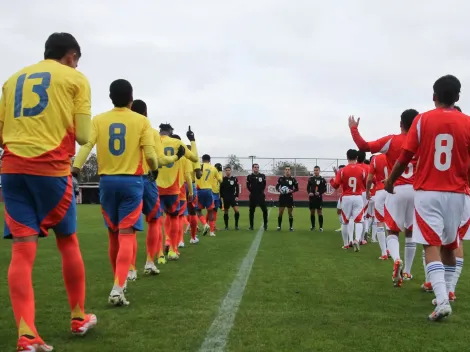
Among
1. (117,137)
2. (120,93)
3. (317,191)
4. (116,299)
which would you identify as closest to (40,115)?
(117,137)

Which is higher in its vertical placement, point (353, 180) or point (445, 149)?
point (445, 149)

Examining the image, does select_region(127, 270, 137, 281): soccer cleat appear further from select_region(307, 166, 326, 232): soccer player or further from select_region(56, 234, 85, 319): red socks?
select_region(307, 166, 326, 232): soccer player

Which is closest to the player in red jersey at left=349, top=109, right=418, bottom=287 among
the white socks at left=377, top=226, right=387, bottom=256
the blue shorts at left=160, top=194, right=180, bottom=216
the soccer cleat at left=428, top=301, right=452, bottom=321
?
the soccer cleat at left=428, top=301, right=452, bottom=321

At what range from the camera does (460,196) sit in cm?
444

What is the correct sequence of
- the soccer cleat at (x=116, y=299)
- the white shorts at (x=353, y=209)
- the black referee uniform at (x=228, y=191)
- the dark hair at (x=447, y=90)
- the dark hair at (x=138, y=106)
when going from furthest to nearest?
the black referee uniform at (x=228, y=191) < the white shorts at (x=353, y=209) < the dark hair at (x=138, y=106) < the soccer cleat at (x=116, y=299) < the dark hair at (x=447, y=90)

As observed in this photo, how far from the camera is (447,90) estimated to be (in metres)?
4.53

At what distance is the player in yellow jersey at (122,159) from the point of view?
4945 mm

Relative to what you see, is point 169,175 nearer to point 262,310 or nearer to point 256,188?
point 262,310

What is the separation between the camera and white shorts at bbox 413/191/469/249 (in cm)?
440

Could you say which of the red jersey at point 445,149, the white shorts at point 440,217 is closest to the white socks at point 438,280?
the white shorts at point 440,217

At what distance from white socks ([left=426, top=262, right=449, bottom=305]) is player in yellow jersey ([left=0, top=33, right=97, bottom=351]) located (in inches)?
127

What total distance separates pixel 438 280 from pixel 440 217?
1.88 feet

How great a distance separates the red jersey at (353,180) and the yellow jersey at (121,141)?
6764mm

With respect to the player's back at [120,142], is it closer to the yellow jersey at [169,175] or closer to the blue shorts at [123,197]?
the blue shorts at [123,197]
